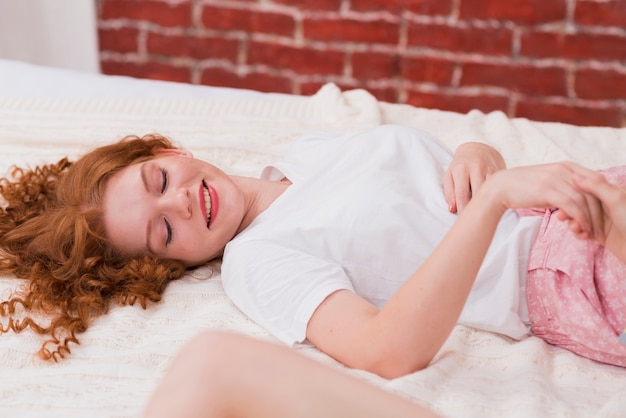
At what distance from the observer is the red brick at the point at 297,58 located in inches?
105

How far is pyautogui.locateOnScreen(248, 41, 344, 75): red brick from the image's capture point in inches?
105

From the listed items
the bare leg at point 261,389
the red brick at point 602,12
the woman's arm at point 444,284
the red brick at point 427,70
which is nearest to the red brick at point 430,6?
the red brick at point 427,70

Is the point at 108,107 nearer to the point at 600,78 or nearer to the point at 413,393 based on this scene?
the point at 413,393

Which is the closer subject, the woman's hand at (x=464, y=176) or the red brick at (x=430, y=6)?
the woman's hand at (x=464, y=176)

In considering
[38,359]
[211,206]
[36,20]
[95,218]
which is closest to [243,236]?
[211,206]

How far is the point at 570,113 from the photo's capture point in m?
2.58

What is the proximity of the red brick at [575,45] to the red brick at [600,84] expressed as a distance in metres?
0.05

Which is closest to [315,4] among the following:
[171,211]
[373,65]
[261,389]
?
[373,65]

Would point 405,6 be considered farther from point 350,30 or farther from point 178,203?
point 178,203

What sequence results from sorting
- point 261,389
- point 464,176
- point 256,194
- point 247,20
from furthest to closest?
point 247,20
point 256,194
point 464,176
point 261,389

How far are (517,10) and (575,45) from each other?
0.67 feet

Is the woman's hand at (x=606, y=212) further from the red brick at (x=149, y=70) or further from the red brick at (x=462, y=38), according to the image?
the red brick at (x=149, y=70)

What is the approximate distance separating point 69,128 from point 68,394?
2.88 ft

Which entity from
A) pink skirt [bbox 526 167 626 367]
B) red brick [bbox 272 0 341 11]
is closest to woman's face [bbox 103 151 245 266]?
pink skirt [bbox 526 167 626 367]
